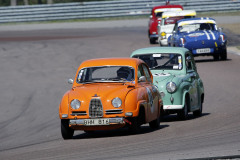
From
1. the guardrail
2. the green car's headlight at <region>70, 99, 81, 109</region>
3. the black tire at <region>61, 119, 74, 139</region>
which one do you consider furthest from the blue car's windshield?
the guardrail

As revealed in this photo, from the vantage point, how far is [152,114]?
11203 millimetres

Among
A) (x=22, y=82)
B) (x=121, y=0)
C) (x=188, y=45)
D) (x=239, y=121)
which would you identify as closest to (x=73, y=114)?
(x=239, y=121)

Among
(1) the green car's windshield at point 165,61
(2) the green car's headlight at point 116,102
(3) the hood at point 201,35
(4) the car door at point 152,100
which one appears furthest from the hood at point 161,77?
(3) the hood at point 201,35

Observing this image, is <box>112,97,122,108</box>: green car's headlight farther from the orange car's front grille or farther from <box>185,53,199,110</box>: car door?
<box>185,53,199,110</box>: car door

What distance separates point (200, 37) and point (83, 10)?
22.9 meters

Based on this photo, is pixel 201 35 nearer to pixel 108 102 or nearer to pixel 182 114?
pixel 182 114

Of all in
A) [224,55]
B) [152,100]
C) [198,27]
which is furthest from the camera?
[224,55]

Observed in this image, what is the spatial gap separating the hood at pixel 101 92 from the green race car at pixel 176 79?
79.4 inches

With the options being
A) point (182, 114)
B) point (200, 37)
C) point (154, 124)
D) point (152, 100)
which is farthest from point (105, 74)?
point (200, 37)

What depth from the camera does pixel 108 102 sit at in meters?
10.4

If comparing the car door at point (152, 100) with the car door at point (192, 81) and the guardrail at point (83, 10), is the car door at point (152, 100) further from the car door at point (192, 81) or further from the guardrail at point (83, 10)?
the guardrail at point (83, 10)

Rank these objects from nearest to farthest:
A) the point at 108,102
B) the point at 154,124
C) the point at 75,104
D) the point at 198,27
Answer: the point at 108,102 < the point at 75,104 < the point at 154,124 < the point at 198,27

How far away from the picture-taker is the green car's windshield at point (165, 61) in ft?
45.5

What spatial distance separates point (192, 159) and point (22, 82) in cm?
1340
